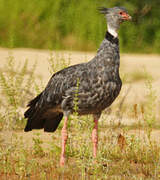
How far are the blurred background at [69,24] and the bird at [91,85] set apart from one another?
7401mm

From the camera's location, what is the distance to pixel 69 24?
13914mm

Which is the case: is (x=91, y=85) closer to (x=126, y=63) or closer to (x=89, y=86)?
(x=89, y=86)

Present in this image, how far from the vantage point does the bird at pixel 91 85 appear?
490 centimetres

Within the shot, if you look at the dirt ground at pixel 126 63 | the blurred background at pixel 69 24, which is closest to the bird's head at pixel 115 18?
the dirt ground at pixel 126 63

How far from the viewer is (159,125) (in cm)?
746

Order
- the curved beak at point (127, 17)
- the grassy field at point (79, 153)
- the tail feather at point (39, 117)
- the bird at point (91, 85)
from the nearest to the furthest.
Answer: the grassy field at point (79, 153) < the bird at point (91, 85) < the curved beak at point (127, 17) < the tail feather at point (39, 117)

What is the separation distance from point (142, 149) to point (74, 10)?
8.72 m

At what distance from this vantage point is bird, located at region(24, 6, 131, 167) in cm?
490

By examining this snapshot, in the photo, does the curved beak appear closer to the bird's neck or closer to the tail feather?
the bird's neck

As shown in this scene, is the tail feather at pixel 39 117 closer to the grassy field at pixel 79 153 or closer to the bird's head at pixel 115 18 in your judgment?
the grassy field at pixel 79 153

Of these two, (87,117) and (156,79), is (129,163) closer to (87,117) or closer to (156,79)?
(87,117)

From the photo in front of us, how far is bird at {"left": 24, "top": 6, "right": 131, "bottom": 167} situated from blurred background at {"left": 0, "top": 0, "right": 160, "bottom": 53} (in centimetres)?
740

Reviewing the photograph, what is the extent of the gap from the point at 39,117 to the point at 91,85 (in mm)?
846

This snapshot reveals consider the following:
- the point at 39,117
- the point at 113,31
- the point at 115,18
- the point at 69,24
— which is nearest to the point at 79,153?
the point at 39,117
